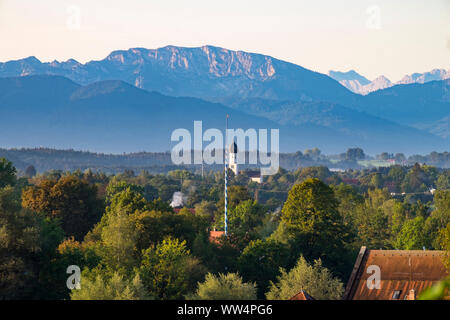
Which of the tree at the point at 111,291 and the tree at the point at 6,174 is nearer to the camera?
the tree at the point at 111,291

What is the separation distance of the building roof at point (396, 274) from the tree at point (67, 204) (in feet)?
98.2

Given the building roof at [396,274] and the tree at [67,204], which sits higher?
the tree at [67,204]

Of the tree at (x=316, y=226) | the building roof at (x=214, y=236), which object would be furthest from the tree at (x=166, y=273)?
the building roof at (x=214, y=236)

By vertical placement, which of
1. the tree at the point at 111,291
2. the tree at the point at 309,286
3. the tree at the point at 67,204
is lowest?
the tree at the point at 309,286

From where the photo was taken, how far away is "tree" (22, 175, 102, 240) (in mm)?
72938

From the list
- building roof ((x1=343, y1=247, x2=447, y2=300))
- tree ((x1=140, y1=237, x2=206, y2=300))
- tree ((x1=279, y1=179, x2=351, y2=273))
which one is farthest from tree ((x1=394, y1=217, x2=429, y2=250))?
tree ((x1=140, y1=237, x2=206, y2=300))

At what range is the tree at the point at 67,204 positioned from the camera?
239 feet

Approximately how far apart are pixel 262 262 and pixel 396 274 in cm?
1119

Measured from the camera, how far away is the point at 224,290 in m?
44.5
